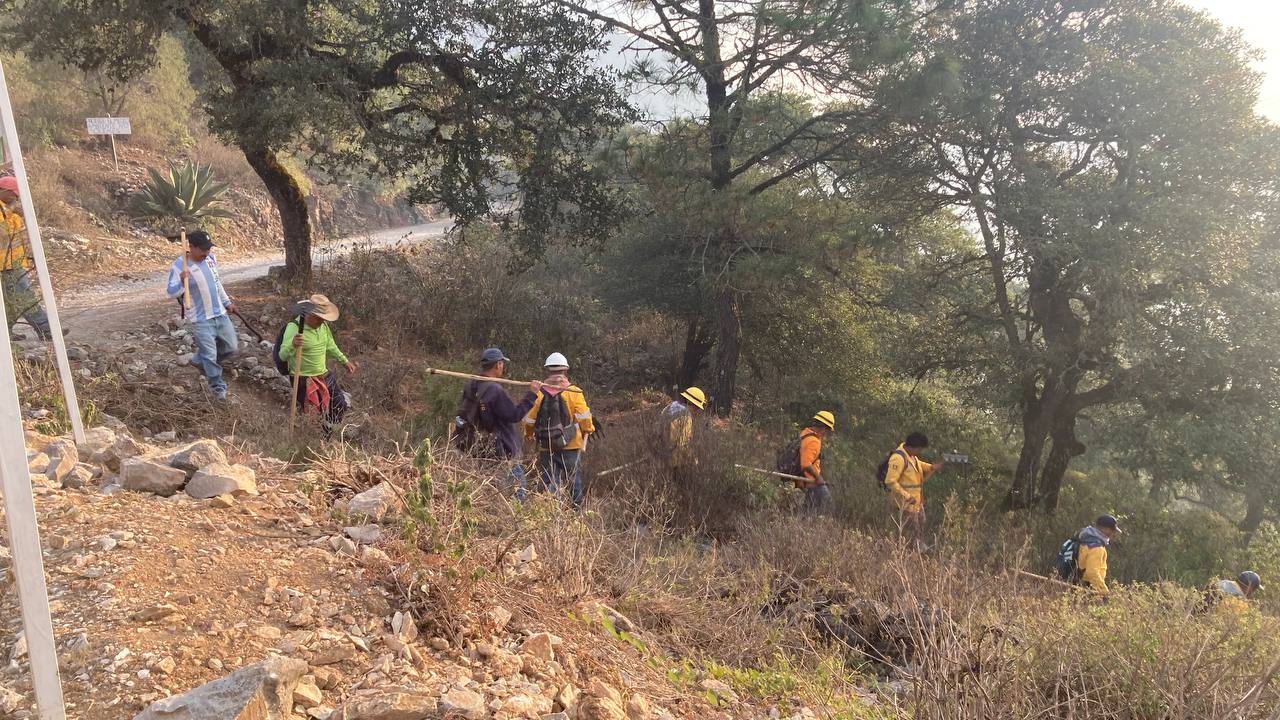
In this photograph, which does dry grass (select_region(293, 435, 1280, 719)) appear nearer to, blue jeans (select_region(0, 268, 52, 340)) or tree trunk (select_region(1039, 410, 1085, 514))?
blue jeans (select_region(0, 268, 52, 340))

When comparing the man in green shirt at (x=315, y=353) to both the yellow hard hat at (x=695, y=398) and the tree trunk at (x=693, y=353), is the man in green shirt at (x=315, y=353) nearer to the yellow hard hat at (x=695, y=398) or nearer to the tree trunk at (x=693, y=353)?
the yellow hard hat at (x=695, y=398)

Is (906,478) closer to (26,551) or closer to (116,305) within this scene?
(26,551)

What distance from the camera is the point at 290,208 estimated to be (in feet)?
35.3

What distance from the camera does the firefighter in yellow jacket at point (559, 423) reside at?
5859mm

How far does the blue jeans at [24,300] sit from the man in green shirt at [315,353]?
2081 mm

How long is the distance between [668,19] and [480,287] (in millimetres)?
5310

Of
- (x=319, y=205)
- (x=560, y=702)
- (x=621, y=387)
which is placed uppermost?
(x=319, y=205)

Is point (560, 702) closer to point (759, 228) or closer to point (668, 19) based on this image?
point (759, 228)

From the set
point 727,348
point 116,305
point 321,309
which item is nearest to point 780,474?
point 321,309

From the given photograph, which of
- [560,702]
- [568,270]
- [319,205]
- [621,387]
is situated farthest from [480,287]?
[319,205]

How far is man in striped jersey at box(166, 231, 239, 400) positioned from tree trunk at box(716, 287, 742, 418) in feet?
23.9

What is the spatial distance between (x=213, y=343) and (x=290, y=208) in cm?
515

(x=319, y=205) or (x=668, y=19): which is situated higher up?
(x=668, y=19)

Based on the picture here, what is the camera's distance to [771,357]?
13.5m
